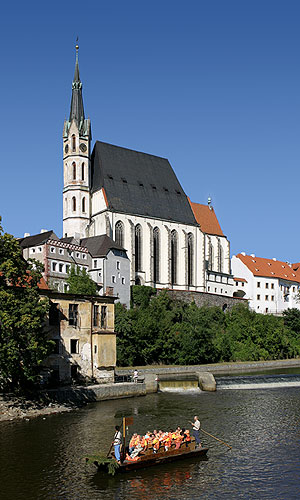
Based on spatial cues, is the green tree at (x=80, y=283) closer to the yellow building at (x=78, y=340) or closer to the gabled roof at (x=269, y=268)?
the yellow building at (x=78, y=340)

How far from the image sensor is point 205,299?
11200 cm

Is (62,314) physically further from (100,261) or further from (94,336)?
(100,261)

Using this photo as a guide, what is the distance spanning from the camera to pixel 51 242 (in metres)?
88.4

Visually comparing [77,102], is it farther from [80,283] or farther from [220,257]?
[80,283]

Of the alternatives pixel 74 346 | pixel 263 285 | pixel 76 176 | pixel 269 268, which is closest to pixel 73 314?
pixel 74 346

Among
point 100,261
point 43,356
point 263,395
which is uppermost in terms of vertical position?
point 100,261

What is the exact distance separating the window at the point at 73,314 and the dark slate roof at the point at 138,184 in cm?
5924

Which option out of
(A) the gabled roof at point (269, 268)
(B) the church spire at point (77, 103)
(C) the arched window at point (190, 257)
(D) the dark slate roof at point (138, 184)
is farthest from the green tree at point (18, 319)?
(A) the gabled roof at point (269, 268)

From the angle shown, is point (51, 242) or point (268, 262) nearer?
point (51, 242)

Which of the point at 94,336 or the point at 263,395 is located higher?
the point at 94,336

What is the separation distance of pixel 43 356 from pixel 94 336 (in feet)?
36.4

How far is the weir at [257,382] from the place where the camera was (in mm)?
56656

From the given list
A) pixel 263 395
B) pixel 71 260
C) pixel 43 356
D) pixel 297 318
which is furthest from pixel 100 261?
pixel 43 356

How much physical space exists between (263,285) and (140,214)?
38.9 m
